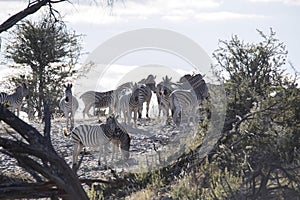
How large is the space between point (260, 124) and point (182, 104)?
8.55 meters

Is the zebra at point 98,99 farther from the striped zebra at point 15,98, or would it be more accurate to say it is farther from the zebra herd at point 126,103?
the striped zebra at point 15,98

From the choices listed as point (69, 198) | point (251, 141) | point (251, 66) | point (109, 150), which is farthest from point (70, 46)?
point (69, 198)

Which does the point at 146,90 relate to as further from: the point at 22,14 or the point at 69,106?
the point at 22,14

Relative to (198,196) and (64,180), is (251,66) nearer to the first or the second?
(198,196)

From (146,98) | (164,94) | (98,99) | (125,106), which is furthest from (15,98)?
(164,94)

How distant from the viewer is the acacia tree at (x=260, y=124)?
10.3 m

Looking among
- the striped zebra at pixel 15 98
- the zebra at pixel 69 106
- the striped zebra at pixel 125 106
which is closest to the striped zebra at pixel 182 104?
the striped zebra at pixel 125 106

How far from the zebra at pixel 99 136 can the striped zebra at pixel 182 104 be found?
10.2 ft

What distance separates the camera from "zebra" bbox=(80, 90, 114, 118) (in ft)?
80.8

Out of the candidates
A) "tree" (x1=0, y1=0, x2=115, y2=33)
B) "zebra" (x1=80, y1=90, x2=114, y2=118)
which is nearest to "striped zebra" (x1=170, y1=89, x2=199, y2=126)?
"zebra" (x1=80, y1=90, x2=114, y2=118)

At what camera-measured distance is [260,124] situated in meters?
11.5

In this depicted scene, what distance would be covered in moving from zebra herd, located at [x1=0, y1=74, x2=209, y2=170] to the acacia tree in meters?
2.61

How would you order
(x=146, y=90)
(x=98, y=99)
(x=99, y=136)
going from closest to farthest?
(x=99, y=136) < (x=146, y=90) < (x=98, y=99)

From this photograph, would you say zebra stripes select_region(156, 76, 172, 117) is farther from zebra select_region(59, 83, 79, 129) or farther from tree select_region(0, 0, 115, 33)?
tree select_region(0, 0, 115, 33)
